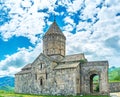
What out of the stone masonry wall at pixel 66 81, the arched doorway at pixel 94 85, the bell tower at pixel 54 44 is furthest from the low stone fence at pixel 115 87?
the bell tower at pixel 54 44

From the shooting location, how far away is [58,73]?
48.2 meters

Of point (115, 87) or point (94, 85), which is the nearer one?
point (115, 87)

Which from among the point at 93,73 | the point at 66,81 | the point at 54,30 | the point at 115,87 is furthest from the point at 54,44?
the point at 115,87

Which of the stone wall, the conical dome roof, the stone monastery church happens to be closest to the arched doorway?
the stone monastery church

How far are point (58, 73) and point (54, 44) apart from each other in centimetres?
822

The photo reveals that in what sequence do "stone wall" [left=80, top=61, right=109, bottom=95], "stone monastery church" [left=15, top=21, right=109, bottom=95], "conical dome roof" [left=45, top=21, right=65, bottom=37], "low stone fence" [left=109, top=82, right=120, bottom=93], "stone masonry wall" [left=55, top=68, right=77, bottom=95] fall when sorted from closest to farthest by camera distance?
"stone wall" [left=80, top=61, right=109, bottom=95] → "stone masonry wall" [left=55, top=68, right=77, bottom=95] → "stone monastery church" [left=15, top=21, right=109, bottom=95] → "low stone fence" [left=109, top=82, right=120, bottom=93] → "conical dome roof" [left=45, top=21, right=65, bottom=37]

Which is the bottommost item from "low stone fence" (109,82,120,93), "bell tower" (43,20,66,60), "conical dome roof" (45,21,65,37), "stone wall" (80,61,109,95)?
"low stone fence" (109,82,120,93)

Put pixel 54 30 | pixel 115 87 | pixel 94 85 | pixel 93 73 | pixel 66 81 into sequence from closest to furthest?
1. pixel 66 81
2. pixel 93 73
3. pixel 115 87
4. pixel 54 30
5. pixel 94 85

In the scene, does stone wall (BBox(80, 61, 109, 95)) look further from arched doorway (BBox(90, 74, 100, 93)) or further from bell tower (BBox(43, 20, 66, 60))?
bell tower (BBox(43, 20, 66, 60))

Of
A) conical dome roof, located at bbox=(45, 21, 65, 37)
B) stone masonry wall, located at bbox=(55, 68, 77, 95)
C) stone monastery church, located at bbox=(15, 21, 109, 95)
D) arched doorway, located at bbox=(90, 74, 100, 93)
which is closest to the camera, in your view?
stone masonry wall, located at bbox=(55, 68, 77, 95)

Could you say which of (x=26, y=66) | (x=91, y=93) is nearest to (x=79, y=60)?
(x=91, y=93)

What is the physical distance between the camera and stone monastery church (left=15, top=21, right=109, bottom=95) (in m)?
45.8

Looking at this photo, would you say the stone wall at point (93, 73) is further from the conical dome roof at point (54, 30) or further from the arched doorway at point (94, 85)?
the conical dome roof at point (54, 30)

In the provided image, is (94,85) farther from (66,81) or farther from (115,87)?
(66,81)
